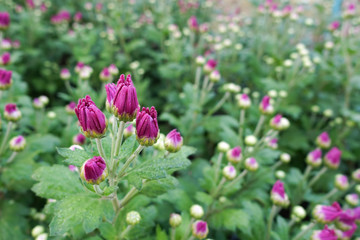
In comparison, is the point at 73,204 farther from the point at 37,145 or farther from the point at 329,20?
the point at 329,20

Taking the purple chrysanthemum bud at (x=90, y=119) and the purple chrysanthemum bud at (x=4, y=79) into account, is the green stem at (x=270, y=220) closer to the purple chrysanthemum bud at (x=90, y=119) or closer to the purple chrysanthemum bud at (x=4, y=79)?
the purple chrysanthemum bud at (x=90, y=119)

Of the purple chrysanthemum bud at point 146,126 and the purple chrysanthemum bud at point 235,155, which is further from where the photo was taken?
the purple chrysanthemum bud at point 235,155

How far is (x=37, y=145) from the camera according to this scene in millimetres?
1853

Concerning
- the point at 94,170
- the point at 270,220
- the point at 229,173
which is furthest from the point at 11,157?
the point at 270,220

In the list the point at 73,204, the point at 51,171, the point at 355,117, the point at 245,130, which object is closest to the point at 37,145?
the point at 51,171

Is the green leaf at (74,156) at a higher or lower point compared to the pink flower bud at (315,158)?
higher

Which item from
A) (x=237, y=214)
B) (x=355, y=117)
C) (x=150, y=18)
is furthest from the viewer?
(x=150, y=18)

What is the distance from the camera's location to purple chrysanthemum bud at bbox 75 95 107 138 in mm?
928

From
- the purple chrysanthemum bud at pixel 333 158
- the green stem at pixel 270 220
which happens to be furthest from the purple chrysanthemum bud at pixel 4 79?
the purple chrysanthemum bud at pixel 333 158

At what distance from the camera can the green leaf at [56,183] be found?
1147 mm

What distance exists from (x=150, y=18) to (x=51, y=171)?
10.5ft

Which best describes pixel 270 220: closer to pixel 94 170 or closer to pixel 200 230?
pixel 200 230

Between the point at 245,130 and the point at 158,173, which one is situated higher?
the point at 158,173

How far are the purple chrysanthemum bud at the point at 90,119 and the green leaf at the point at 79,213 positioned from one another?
25 centimetres
